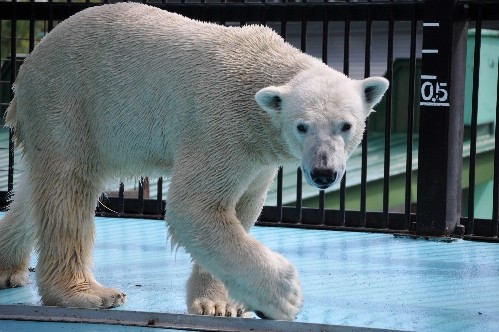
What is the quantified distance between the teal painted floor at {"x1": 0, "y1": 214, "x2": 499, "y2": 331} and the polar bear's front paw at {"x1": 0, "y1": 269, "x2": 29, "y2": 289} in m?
0.05

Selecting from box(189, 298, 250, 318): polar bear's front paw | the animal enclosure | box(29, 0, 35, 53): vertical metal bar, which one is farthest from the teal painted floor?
box(29, 0, 35, 53): vertical metal bar

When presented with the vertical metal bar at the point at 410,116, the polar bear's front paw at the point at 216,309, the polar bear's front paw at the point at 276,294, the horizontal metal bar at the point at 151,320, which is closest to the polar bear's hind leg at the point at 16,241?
the horizontal metal bar at the point at 151,320

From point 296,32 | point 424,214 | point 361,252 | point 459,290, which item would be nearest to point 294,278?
point 459,290

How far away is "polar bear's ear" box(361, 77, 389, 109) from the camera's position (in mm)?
3518

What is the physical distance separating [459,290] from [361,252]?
1008 millimetres

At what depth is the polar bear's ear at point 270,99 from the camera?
3.39 meters

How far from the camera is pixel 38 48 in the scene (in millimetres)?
4035

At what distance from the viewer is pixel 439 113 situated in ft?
18.2

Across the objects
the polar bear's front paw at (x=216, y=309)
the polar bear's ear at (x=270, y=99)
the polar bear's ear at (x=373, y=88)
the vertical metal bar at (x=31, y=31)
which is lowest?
the polar bear's front paw at (x=216, y=309)

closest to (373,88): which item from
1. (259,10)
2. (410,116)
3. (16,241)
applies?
(16,241)

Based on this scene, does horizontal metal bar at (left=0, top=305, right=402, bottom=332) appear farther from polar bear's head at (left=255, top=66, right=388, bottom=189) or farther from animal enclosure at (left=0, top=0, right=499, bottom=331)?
animal enclosure at (left=0, top=0, right=499, bottom=331)

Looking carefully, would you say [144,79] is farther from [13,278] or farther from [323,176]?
[13,278]

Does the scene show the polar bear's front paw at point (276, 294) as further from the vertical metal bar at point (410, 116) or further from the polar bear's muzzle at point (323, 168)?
the vertical metal bar at point (410, 116)

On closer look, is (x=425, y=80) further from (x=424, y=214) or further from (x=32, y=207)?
(x=32, y=207)
